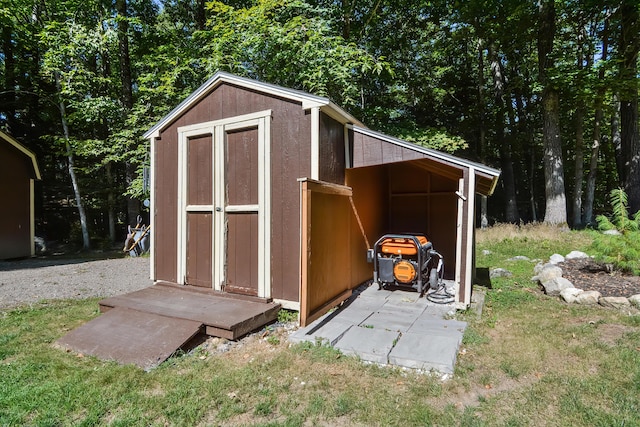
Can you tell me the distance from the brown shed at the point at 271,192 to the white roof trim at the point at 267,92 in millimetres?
15

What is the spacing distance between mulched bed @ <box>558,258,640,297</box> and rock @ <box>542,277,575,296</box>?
21cm

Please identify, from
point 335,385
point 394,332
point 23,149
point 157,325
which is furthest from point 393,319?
point 23,149

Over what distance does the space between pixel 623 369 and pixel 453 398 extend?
63.2 inches

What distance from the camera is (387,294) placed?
17.8 ft

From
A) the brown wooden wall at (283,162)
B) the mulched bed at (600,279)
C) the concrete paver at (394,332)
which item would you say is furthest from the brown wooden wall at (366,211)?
the mulched bed at (600,279)

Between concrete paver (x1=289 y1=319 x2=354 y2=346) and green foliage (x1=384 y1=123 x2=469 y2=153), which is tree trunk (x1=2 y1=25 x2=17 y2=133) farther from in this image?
concrete paver (x1=289 y1=319 x2=354 y2=346)

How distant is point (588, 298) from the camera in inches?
183

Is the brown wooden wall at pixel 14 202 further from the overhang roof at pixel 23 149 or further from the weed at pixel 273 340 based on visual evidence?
the weed at pixel 273 340

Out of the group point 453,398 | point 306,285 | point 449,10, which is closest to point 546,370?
point 453,398

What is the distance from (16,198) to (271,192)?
10.6 meters

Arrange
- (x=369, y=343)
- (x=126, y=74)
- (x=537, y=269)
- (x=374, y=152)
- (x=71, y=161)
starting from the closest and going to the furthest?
(x=369, y=343) < (x=374, y=152) < (x=537, y=269) < (x=71, y=161) < (x=126, y=74)

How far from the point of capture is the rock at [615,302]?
435cm

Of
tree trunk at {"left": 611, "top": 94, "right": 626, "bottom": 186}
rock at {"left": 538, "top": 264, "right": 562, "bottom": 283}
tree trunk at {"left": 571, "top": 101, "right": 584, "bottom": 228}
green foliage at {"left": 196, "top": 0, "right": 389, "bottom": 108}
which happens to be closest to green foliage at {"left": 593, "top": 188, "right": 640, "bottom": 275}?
rock at {"left": 538, "top": 264, "right": 562, "bottom": 283}

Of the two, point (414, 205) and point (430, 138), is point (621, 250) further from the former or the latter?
point (430, 138)
